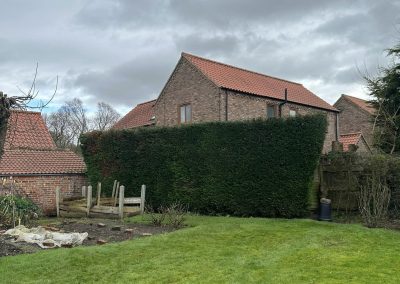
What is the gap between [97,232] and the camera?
1216 centimetres

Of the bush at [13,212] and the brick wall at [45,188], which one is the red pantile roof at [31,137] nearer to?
the brick wall at [45,188]

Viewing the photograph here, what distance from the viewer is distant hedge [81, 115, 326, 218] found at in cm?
1412

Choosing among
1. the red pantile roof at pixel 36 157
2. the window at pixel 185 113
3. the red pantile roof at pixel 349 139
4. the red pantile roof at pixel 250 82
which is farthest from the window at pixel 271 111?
the red pantile roof at pixel 36 157

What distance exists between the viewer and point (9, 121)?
8695 mm

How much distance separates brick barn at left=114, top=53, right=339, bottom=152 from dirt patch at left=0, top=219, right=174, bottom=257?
10350 mm

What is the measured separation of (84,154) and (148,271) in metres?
13.3

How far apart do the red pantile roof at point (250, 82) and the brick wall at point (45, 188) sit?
9291 millimetres

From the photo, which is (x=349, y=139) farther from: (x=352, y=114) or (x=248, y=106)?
(x=248, y=106)

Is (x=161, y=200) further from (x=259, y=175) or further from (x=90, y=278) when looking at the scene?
(x=90, y=278)

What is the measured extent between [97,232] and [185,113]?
13.8 m

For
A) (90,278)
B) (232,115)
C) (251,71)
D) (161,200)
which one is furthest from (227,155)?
(251,71)

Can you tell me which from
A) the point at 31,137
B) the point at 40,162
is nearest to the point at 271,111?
the point at 40,162

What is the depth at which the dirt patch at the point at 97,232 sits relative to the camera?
31.9 ft

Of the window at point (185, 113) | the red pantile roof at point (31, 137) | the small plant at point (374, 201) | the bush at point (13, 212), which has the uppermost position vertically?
the window at point (185, 113)
